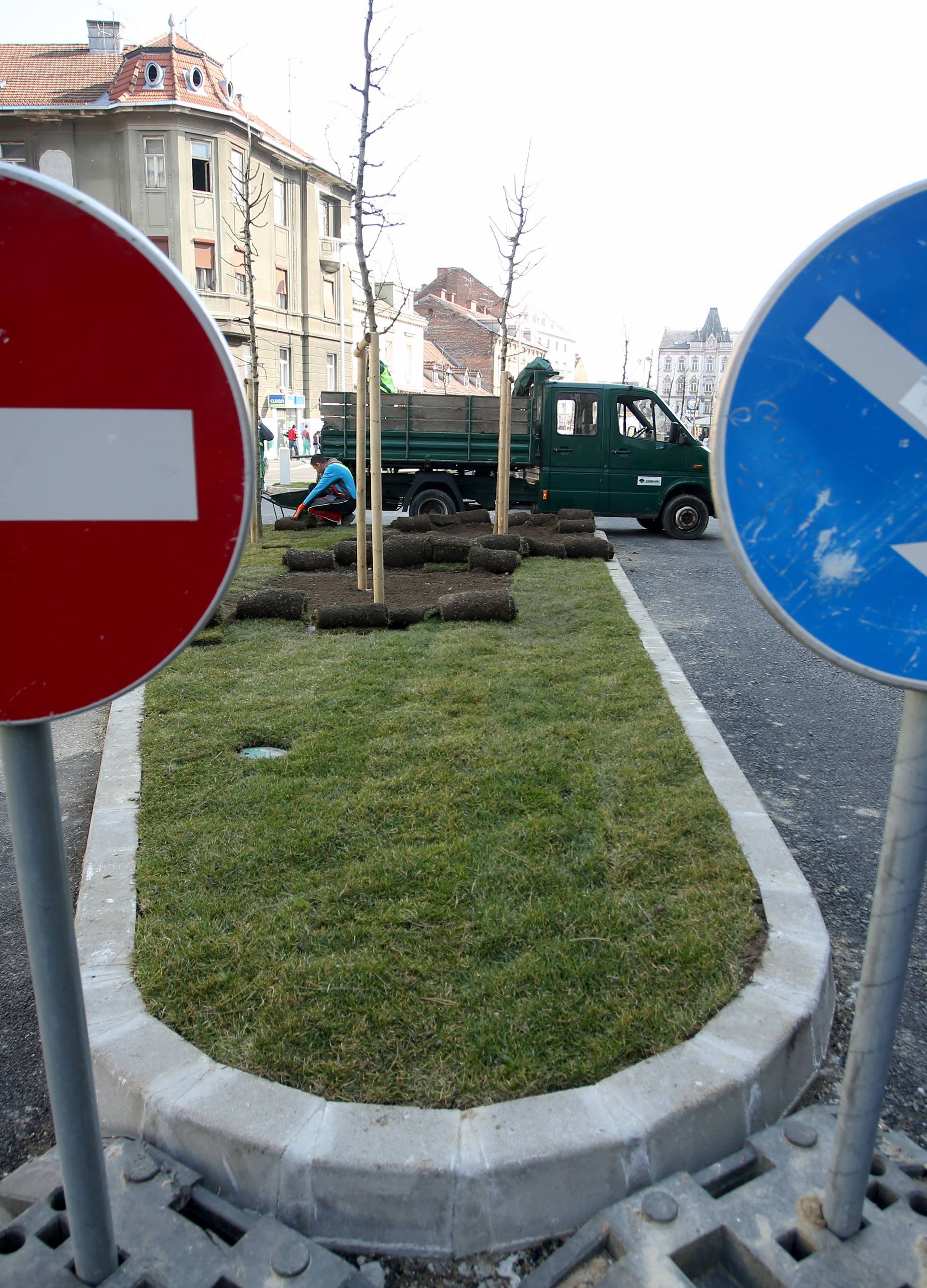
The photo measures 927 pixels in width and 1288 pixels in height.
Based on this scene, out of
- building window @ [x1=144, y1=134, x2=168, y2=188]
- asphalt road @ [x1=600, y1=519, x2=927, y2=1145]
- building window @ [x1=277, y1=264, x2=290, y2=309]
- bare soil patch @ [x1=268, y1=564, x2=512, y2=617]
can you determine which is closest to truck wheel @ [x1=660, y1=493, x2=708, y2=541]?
asphalt road @ [x1=600, y1=519, x2=927, y2=1145]

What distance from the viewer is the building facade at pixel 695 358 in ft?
397

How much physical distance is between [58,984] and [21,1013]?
5.03ft

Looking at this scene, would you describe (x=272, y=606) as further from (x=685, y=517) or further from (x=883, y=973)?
(x=685, y=517)

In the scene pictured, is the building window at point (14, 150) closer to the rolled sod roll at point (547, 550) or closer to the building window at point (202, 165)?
the building window at point (202, 165)

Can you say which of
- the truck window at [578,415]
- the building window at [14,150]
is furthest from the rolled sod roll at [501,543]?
the building window at [14,150]

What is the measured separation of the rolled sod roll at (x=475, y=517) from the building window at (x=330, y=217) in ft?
123

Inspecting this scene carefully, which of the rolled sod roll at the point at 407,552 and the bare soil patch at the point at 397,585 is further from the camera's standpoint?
the rolled sod roll at the point at 407,552

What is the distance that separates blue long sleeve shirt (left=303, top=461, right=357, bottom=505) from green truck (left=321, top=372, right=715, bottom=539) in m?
1.48

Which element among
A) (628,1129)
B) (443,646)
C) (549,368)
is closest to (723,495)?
(628,1129)

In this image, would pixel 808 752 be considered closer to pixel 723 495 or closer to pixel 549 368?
pixel 723 495

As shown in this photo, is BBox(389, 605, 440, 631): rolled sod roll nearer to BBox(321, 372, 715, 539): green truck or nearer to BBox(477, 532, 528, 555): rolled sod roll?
BBox(477, 532, 528, 555): rolled sod roll

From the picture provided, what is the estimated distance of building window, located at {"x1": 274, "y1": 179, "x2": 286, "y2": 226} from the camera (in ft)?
137

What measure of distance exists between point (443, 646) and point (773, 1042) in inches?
175

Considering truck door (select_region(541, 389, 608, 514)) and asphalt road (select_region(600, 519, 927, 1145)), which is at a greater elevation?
truck door (select_region(541, 389, 608, 514))
